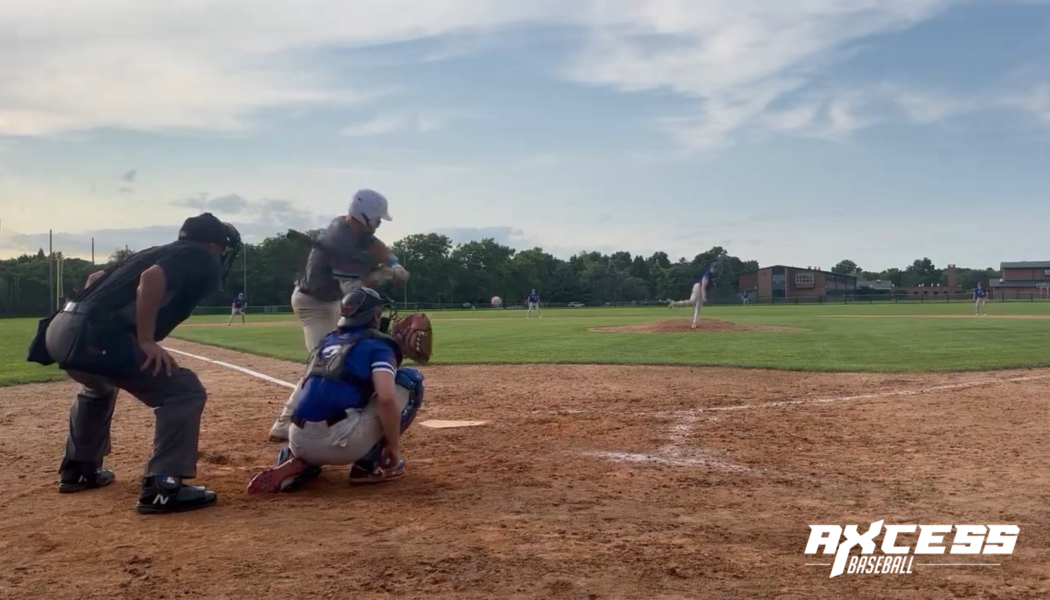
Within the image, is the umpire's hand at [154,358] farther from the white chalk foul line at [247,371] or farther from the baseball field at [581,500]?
the white chalk foul line at [247,371]

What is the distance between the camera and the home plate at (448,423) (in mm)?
7512

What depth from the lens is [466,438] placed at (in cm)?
683

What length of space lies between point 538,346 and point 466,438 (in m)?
11.5

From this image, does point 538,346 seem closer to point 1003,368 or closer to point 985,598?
point 1003,368

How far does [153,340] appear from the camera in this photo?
4.56 m

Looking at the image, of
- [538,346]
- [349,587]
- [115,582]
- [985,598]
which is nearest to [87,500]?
[115,582]

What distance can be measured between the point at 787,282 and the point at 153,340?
109 meters

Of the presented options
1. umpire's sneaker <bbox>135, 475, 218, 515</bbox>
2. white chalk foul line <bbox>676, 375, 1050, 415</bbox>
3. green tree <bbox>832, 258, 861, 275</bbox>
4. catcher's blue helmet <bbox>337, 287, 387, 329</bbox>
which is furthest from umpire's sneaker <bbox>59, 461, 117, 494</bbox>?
green tree <bbox>832, 258, 861, 275</bbox>

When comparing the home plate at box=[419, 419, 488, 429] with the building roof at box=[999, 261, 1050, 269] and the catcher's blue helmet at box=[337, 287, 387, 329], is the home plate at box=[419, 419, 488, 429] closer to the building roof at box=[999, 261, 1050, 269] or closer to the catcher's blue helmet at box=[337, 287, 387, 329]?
the catcher's blue helmet at box=[337, 287, 387, 329]

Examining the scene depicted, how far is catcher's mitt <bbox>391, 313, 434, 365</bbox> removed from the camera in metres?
5.17

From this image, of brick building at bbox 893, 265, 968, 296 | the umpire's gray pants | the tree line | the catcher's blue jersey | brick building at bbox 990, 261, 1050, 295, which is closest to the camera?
the umpire's gray pants

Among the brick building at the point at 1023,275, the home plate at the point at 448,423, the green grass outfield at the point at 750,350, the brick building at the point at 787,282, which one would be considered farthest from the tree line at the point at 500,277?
the home plate at the point at 448,423

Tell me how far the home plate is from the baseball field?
5.5 inches

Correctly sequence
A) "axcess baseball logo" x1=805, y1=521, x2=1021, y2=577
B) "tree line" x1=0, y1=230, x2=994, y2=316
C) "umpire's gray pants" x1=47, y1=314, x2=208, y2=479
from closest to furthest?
"axcess baseball logo" x1=805, y1=521, x2=1021, y2=577
"umpire's gray pants" x1=47, y1=314, x2=208, y2=479
"tree line" x1=0, y1=230, x2=994, y2=316
